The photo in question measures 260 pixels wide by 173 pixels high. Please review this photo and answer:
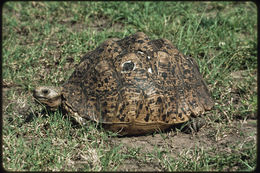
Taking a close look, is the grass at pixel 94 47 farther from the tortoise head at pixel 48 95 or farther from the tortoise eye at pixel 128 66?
the tortoise eye at pixel 128 66

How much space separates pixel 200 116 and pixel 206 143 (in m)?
0.43

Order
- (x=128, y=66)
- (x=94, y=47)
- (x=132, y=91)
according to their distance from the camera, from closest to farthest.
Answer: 1. (x=132, y=91)
2. (x=128, y=66)
3. (x=94, y=47)

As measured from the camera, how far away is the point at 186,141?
4664 mm

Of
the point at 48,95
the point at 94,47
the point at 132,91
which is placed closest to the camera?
the point at 132,91

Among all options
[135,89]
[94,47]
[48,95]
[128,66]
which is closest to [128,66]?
[128,66]

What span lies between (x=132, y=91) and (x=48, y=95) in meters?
1.15

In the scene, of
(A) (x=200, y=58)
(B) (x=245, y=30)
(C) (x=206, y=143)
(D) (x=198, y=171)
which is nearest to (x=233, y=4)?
(B) (x=245, y=30)

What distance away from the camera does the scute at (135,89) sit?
14.8ft

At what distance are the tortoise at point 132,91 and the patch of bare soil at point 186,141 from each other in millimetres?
132

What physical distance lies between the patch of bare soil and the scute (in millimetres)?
133

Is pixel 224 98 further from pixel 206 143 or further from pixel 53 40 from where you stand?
pixel 53 40

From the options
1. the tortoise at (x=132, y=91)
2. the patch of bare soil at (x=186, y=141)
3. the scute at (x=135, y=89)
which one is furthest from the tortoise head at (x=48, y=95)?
the patch of bare soil at (x=186, y=141)

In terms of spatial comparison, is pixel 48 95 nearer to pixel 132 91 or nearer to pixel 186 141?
pixel 132 91

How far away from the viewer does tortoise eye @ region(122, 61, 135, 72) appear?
4.59m
